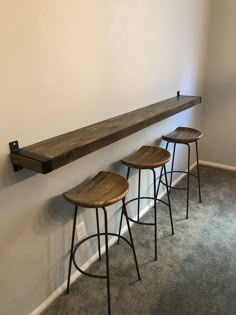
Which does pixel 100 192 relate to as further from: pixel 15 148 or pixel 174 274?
pixel 174 274

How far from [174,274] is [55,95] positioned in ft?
4.75

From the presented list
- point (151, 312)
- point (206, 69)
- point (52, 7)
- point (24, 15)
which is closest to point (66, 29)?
point (52, 7)

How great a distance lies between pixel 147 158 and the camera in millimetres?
2105

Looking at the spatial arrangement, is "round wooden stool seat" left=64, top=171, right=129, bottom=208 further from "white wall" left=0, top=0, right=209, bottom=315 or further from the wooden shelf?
the wooden shelf

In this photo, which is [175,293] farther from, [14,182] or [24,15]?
[24,15]

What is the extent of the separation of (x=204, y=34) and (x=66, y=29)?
2.20m

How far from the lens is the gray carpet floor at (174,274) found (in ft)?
5.68

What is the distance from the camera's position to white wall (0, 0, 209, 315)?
1.30 metres

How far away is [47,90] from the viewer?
56.6 inches

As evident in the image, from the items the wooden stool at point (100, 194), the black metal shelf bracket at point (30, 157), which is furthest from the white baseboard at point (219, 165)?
the black metal shelf bracket at point (30, 157)

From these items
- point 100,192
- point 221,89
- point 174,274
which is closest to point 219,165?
point 221,89

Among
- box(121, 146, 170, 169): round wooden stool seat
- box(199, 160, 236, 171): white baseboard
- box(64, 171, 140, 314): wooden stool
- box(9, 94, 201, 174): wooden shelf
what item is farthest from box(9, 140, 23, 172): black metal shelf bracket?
box(199, 160, 236, 171): white baseboard

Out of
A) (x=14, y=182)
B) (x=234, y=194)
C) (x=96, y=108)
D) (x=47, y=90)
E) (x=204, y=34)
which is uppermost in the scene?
(x=204, y=34)

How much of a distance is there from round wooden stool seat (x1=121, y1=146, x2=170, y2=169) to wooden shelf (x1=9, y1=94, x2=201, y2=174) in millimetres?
280
